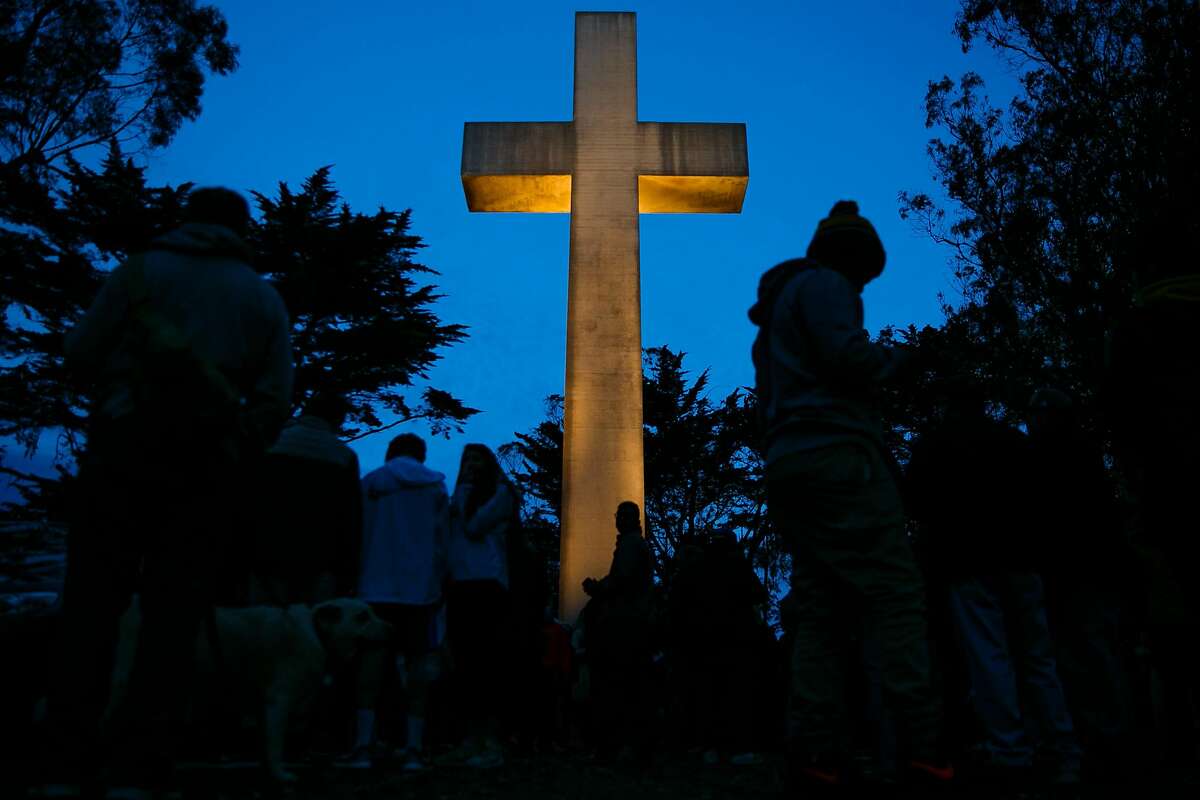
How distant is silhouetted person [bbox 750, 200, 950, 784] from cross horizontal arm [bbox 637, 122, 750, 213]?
626 cm

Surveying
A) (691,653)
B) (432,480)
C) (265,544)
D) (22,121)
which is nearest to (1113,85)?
(691,653)

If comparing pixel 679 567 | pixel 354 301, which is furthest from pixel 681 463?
pixel 679 567

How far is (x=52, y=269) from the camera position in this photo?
17.5 meters

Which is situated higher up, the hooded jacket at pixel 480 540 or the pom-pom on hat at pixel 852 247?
the pom-pom on hat at pixel 852 247

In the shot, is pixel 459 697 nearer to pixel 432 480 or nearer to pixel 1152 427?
pixel 432 480

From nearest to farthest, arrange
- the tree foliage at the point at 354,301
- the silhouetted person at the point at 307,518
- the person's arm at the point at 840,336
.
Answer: the person's arm at the point at 840,336
the silhouetted person at the point at 307,518
the tree foliage at the point at 354,301

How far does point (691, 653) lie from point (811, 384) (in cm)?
343

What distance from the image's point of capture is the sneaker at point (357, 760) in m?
4.69

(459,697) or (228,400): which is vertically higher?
(228,400)

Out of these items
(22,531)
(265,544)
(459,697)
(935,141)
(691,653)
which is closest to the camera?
(265,544)

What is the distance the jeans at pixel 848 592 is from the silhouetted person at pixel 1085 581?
77.1 inches

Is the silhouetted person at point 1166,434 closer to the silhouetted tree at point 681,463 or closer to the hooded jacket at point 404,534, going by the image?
the hooded jacket at point 404,534

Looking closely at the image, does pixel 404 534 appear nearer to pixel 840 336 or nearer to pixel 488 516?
pixel 488 516

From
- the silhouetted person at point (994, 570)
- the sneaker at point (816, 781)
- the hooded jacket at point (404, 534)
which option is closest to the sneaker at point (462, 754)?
the hooded jacket at point (404, 534)
